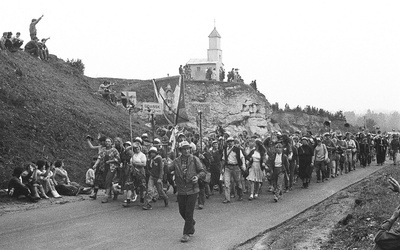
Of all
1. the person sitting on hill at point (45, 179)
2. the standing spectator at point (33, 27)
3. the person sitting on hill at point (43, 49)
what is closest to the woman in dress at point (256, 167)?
the person sitting on hill at point (45, 179)

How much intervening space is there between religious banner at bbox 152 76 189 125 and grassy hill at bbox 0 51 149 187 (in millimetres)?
4216

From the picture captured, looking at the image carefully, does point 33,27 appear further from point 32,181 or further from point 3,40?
point 32,181

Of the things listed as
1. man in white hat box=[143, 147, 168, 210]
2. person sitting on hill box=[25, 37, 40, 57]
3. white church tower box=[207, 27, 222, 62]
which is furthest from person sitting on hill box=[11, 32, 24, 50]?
white church tower box=[207, 27, 222, 62]

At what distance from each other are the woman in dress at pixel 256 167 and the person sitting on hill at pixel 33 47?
1985cm

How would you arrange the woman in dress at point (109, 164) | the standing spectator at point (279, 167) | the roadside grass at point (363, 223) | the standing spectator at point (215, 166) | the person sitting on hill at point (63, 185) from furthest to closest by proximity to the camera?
1. the standing spectator at point (215, 166)
2. the person sitting on hill at point (63, 185)
3. the standing spectator at point (279, 167)
4. the woman in dress at point (109, 164)
5. the roadside grass at point (363, 223)

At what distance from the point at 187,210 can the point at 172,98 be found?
7580 millimetres

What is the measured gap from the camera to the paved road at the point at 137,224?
29.2 feet

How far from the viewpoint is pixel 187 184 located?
9.55 meters

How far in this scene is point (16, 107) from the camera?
62.9 feet

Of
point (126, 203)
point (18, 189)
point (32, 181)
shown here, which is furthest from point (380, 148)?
point (18, 189)

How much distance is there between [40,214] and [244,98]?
44663 millimetres

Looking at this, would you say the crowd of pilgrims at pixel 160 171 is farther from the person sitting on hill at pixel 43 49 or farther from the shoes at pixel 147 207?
the person sitting on hill at pixel 43 49

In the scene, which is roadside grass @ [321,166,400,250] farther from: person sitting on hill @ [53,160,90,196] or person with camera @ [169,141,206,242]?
person sitting on hill @ [53,160,90,196]

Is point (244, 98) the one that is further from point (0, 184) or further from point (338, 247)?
point (338, 247)
